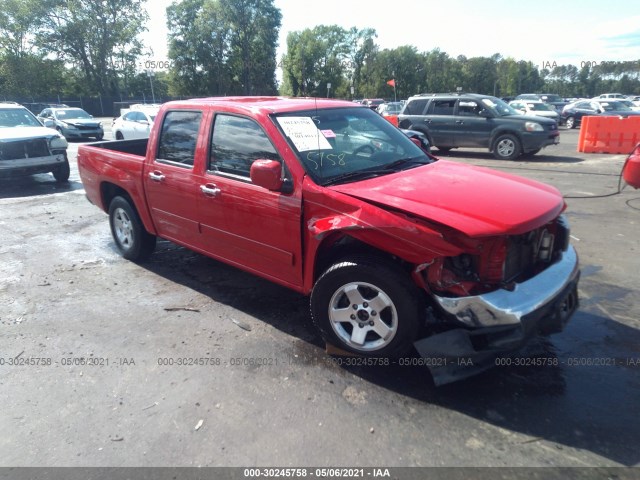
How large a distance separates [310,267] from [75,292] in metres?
2.81

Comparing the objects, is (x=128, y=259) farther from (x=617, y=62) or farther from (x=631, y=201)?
(x=617, y=62)

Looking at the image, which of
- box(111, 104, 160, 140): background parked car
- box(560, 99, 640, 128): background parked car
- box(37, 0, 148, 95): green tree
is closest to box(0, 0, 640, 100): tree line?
box(37, 0, 148, 95): green tree

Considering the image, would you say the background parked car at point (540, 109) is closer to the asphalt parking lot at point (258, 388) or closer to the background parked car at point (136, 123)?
the background parked car at point (136, 123)

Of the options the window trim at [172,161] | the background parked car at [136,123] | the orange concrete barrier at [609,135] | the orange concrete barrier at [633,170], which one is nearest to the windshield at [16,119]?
the background parked car at [136,123]

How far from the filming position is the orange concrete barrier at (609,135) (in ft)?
48.6

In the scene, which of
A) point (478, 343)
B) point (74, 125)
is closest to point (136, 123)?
point (74, 125)

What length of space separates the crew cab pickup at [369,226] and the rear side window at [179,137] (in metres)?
0.02

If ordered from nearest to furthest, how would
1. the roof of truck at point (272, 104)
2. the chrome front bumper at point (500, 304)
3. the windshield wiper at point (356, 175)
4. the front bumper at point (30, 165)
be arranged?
the chrome front bumper at point (500, 304)
the windshield wiper at point (356, 175)
the roof of truck at point (272, 104)
the front bumper at point (30, 165)

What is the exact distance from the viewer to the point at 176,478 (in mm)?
2459

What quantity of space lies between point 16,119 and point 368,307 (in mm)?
11759

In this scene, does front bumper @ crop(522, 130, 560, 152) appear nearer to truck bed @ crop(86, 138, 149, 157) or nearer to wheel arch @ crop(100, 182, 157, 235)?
truck bed @ crop(86, 138, 149, 157)

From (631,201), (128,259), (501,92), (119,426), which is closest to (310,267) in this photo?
(119,426)

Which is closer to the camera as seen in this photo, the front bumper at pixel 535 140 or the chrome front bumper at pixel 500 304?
the chrome front bumper at pixel 500 304

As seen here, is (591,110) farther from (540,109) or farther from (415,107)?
(415,107)
